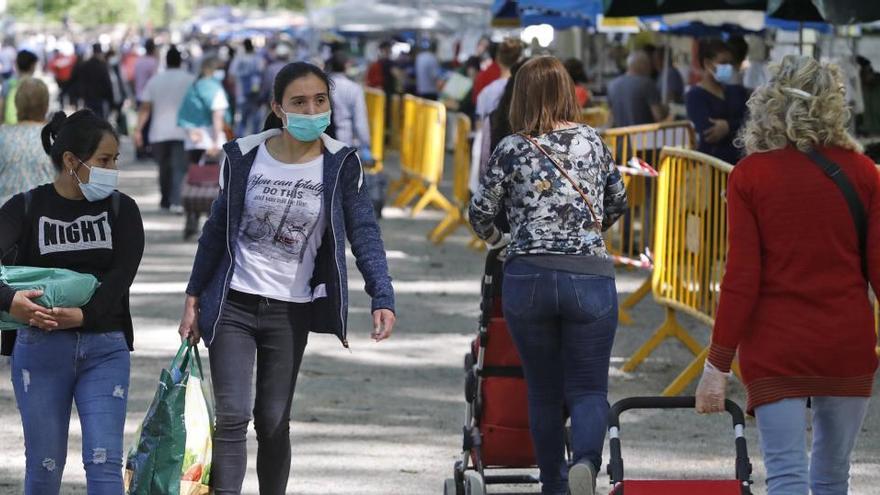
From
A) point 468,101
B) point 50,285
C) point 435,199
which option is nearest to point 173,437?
point 50,285

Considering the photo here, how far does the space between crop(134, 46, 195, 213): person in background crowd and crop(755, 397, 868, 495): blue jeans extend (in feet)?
43.2

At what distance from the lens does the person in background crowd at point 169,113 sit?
1788 cm

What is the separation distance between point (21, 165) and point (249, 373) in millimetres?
3691

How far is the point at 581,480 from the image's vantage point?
583 centimetres

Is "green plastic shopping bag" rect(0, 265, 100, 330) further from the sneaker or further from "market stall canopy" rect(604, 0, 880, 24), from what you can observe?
"market stall canopy" rect(604, 0, 880, 24)

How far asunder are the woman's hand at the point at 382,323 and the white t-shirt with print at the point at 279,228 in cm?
29

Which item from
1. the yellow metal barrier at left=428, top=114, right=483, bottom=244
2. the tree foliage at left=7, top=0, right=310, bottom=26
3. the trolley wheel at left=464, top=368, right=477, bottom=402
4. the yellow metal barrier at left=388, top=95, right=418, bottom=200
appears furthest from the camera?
the tree foliage at left=7, top=0, right=310, bottom=26

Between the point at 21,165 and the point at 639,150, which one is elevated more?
the point at 21,165

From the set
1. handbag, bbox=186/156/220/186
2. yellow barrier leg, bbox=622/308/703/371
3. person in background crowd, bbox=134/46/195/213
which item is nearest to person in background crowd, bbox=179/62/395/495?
yellow barrier leg, bbox=622/308/703/371

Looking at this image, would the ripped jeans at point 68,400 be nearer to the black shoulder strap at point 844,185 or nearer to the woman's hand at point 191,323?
the woman's hand at point 191,323

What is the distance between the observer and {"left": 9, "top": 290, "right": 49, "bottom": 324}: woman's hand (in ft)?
17.4

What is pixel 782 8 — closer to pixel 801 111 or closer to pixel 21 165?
pixel 21 165

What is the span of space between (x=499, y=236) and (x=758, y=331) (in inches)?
65.1

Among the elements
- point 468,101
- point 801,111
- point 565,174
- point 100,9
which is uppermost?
point 801,111
